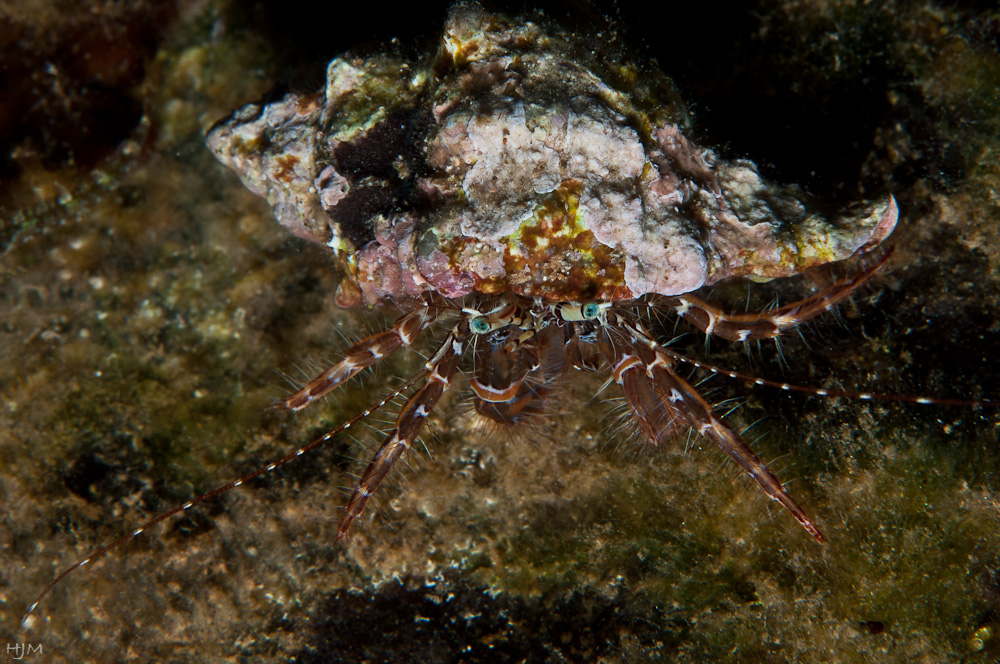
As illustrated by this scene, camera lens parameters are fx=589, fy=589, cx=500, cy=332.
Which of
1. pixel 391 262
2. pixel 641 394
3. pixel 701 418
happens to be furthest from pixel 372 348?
pixel 701 418

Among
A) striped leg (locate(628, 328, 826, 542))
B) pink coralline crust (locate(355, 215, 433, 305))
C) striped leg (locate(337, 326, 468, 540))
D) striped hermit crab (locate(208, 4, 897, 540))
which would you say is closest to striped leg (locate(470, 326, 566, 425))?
striped hermit crab (locate(208, 4, 897, 540))

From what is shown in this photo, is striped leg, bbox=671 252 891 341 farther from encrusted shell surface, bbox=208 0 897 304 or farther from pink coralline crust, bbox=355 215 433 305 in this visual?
pink coralline crust, bbox=355 215 433 305

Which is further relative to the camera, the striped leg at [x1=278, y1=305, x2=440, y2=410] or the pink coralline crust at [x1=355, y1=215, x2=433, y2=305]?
A: the striped leg at [x1=278, y1=305, x2=440, y2=410]

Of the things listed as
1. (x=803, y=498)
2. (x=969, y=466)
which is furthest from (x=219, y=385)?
(x=969, y=466)

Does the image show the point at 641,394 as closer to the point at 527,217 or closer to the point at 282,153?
the point at 527,217

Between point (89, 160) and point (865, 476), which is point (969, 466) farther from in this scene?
point (89, 160)

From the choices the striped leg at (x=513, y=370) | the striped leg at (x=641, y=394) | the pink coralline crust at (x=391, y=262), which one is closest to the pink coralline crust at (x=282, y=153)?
the pink coralline crust at (x=391, y=262)
